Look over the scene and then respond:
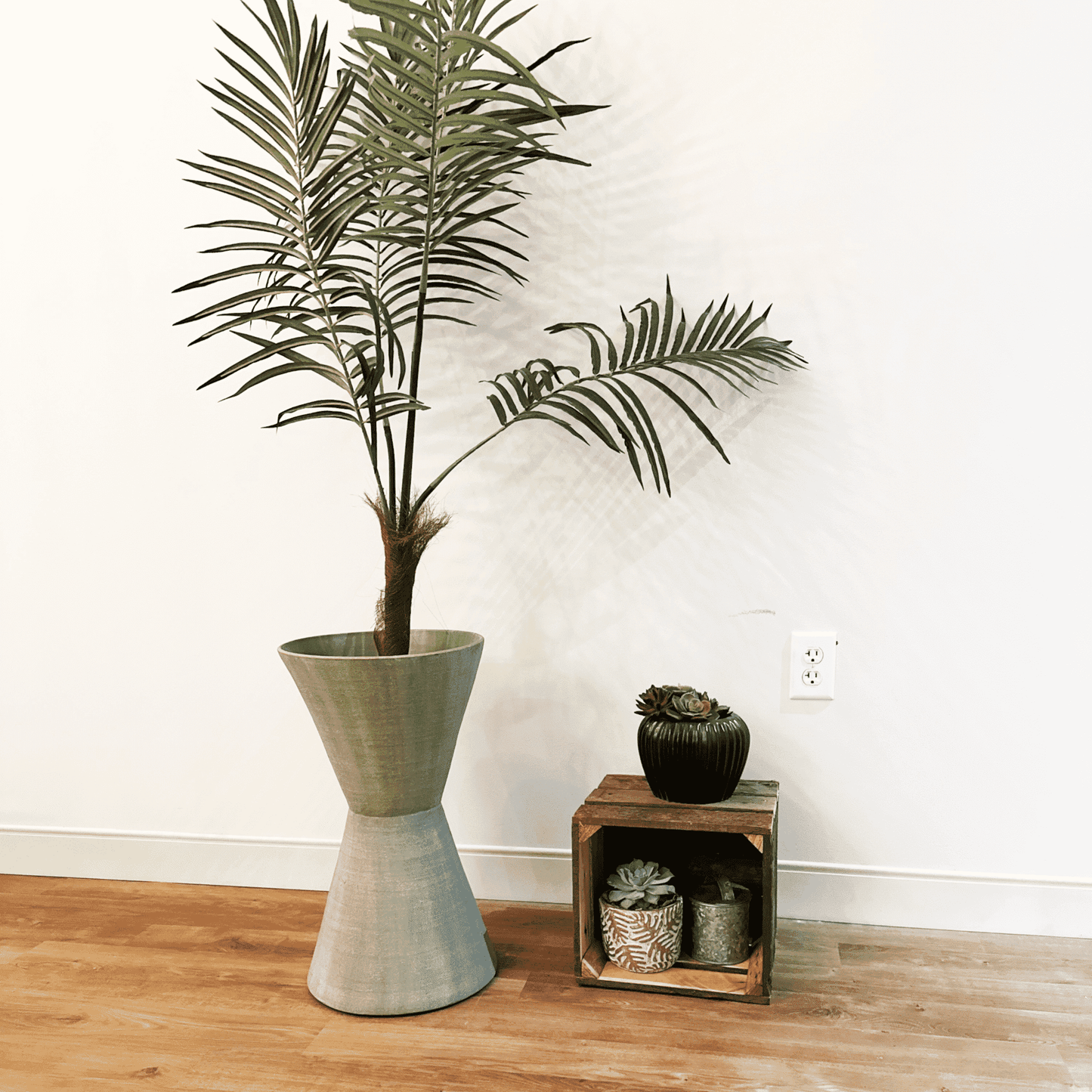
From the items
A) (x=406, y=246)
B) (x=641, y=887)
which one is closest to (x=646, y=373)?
(x=406, y=246)

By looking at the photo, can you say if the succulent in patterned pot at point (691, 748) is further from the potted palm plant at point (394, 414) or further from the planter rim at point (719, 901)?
the potted palm plant at point (394, 414)

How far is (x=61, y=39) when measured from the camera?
1.67 metres

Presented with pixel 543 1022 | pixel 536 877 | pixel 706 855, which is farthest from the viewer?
pixel 536 877

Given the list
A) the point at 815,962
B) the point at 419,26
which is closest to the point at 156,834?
the point at 815,962

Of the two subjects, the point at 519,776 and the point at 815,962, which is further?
the point at 519,776

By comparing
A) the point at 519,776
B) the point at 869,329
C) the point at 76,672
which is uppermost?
the point at 869,329

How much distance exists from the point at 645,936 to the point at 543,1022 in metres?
0.18

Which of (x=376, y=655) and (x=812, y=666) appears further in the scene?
(x=812, y=666)

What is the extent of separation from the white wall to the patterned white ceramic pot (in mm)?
276

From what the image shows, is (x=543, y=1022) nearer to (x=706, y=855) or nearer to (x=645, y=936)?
(x=645, y=936)

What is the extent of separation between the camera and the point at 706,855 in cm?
143

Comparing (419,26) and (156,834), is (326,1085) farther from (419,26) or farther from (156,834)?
(419,26)

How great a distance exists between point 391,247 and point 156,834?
1176 mm

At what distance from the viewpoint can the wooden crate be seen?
123 centimetres
